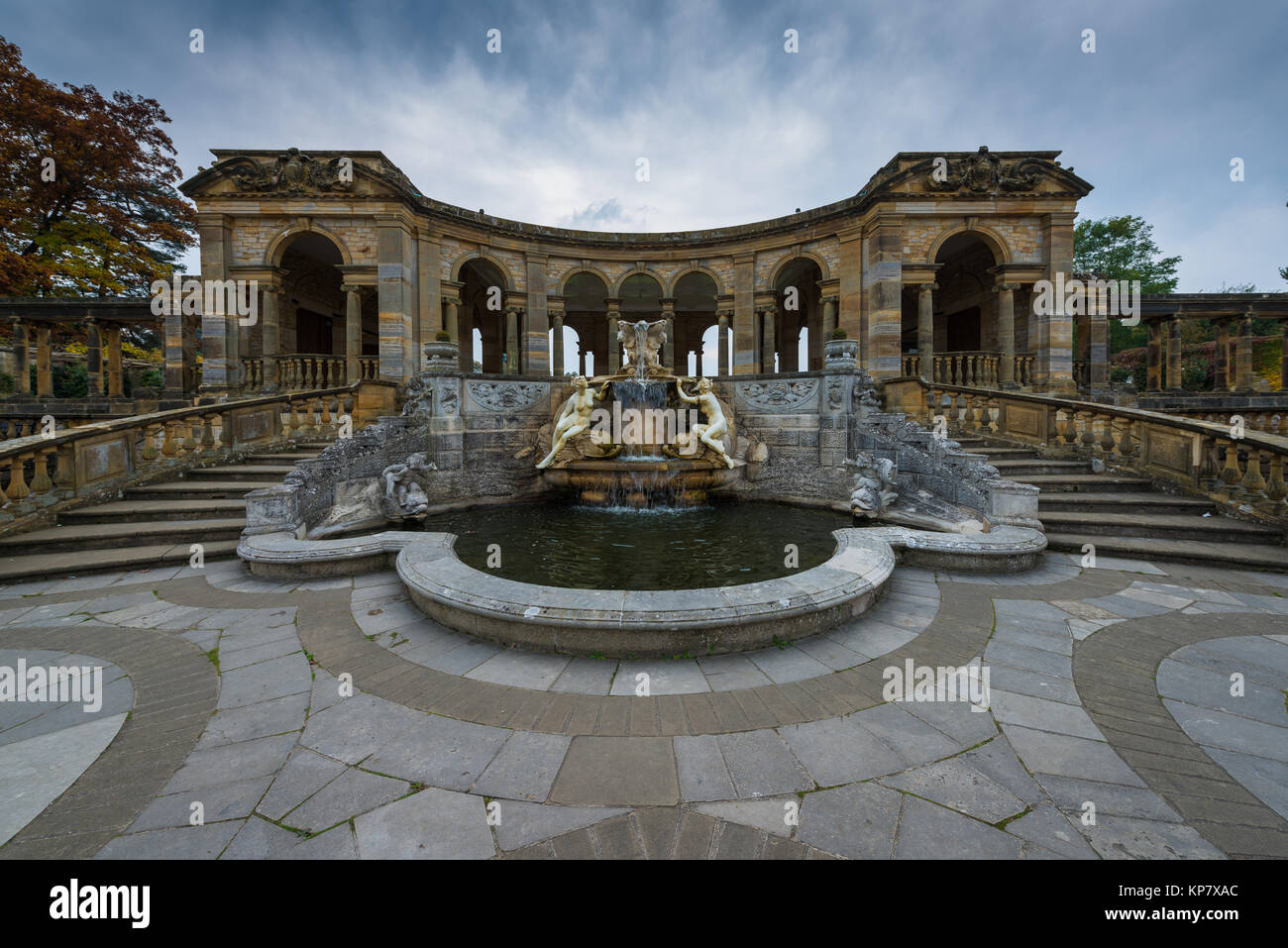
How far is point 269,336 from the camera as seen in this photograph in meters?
14.7

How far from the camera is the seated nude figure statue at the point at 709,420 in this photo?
9.80 meters

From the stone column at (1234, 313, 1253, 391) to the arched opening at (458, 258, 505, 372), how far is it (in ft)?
88.1

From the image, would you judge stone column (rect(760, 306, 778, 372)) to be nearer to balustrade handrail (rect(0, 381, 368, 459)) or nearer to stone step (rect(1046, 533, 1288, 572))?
stone step (rect(1046, 533, 1288, 572))

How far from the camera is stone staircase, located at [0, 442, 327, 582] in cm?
546

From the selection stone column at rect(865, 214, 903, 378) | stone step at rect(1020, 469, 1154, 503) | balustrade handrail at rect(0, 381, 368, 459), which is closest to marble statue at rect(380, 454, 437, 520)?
balustrade handrail at rect(0, 381, 368, 459)

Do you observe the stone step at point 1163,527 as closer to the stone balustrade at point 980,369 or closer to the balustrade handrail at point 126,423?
the stone balustrade at point 980,369

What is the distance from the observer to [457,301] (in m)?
16.8

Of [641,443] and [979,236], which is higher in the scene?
[979,236]

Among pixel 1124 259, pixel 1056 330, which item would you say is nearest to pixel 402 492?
Answer: pixel 1056 330

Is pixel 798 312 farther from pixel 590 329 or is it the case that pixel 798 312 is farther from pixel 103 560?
pixel 103 560

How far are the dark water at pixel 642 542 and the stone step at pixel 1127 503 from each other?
2937 mm

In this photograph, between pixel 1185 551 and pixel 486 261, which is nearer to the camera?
pixel 1185 551

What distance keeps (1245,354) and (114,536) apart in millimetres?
30631
